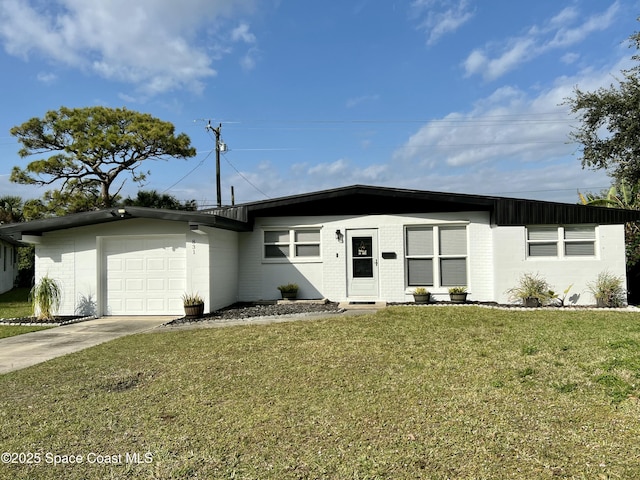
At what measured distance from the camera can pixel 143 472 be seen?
303cm

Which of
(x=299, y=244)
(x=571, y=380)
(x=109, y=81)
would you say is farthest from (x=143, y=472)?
(x=109, y=81)

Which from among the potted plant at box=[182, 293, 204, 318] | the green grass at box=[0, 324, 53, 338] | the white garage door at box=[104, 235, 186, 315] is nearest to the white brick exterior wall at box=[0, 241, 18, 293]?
the green grass at box=[0, 324, 53, 338]

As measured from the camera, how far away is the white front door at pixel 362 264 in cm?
1259

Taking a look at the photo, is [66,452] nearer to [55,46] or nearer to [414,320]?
[414,320]

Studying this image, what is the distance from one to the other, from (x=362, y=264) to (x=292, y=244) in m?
2.25

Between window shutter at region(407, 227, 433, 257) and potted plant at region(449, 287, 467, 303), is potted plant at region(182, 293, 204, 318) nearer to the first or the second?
window shutter at region(407, 227, 433, 257)

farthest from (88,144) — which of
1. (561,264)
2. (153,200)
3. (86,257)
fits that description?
(561,264)

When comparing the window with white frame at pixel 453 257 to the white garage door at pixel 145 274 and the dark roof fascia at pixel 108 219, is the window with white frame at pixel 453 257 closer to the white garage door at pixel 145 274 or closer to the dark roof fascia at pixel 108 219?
the dark roof fascia at pixel 108 219

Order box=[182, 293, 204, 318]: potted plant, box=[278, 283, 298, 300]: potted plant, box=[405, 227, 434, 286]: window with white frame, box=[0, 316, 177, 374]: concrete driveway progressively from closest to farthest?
box=[0, 316, 177, 374]: concrete driveway < box=[182, 293, 204, 318]: potted plant < box=[405, 227, 434, 286]: window with white frame < box=[278, 283, 298, 300]: potted plant

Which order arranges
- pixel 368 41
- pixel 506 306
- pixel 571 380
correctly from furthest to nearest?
1. pixel 368 41
2. pixel 506 306
3. pixel 571 380

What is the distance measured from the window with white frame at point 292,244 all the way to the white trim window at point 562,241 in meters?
6.16

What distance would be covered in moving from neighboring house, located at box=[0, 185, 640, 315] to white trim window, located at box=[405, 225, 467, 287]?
29 mm

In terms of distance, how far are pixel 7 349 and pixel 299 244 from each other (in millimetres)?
7621

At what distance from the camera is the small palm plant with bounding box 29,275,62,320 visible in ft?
36.2
